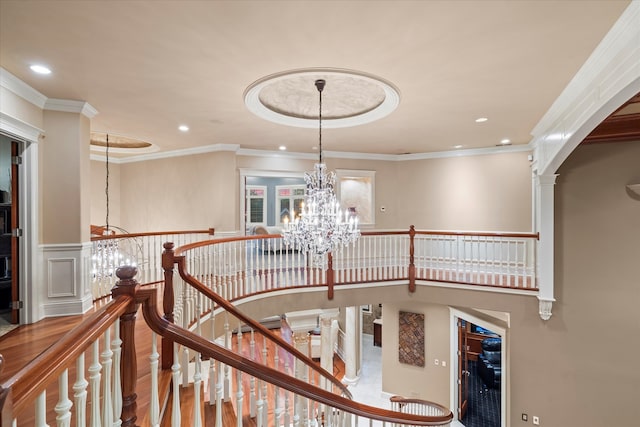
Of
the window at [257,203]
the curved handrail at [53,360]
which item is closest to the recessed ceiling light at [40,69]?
the curved handrail at [53,360]

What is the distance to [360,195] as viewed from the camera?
297 inches

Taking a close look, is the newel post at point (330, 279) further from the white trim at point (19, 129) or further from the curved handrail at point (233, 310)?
the white trim at point (19, 129)

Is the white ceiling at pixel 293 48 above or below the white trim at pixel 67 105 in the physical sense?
above

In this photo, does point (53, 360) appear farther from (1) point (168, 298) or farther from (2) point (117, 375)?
(1) point (168, 298)

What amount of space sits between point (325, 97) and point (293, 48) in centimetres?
163

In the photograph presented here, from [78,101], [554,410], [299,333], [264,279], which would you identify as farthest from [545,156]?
[299,333]

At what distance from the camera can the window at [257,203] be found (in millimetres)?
9000

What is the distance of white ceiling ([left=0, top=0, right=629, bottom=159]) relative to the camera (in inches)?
82.5

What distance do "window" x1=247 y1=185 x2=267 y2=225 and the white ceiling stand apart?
480 centimetres

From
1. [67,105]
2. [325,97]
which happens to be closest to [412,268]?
[325,97]

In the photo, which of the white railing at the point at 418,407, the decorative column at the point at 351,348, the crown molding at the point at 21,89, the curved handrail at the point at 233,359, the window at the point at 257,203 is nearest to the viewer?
the curved handrail at the point at 233,359

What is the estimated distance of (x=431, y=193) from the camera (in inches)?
285

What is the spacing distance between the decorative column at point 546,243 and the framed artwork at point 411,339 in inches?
118

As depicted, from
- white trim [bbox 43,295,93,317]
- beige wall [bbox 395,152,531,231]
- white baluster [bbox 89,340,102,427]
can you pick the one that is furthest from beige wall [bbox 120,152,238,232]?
white baluster [bbox 89,340,102,427]
